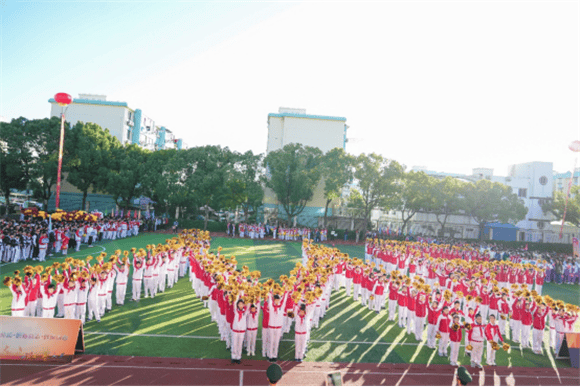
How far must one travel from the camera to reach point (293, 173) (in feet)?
134

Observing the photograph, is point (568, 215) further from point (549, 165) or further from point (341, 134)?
point (341, 134)

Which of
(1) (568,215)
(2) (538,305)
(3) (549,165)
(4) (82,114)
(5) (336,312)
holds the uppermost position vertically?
(4) (82,114)

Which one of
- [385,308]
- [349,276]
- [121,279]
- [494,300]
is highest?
[121,279]

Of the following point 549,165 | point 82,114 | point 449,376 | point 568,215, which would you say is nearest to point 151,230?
point 82,114

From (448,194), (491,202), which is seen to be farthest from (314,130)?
(491,202)

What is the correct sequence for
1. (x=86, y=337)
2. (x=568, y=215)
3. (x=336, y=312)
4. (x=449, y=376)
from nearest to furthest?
(x=449, y=376) → (x=86, y=337) → (x=336, y=312) → (x=568, y=215)

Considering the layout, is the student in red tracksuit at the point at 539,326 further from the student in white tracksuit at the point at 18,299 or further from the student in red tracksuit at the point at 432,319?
the student in white tracksuit at the point at 18,299

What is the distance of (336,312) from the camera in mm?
14102

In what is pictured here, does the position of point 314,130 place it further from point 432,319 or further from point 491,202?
point 432,319

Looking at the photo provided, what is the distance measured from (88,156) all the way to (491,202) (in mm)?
46069

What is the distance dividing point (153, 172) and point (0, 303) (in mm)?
28838

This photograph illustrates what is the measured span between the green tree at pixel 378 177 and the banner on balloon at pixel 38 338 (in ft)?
116

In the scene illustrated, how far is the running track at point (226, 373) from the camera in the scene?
771cm

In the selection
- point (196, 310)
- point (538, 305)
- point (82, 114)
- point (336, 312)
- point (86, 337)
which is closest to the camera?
point (86, 337)
